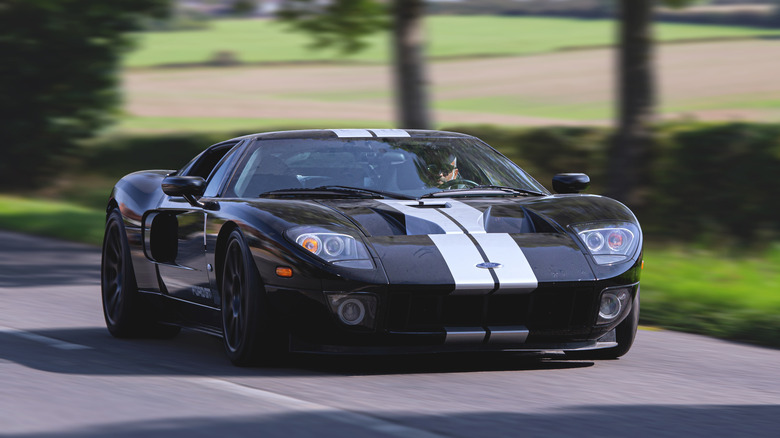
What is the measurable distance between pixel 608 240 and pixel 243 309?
1.75 meters

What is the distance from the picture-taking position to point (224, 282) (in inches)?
250

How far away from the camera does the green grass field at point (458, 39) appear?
47000 mm

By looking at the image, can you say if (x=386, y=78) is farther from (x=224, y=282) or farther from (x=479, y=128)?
(x=224, y=282)

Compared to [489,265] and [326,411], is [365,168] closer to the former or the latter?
[489,265]

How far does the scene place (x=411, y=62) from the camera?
1477 centimetres

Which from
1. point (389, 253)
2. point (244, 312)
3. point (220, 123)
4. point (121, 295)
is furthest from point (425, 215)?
Result: point (220, 123)

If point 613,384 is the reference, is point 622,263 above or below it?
above

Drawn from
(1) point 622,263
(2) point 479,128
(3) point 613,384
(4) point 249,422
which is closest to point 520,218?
(1) point 622,263

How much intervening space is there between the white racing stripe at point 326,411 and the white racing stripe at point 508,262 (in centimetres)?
111

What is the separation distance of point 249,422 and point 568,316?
71.0 inches

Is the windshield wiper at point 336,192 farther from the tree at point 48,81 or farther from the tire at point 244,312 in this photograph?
the tree at point 48,81

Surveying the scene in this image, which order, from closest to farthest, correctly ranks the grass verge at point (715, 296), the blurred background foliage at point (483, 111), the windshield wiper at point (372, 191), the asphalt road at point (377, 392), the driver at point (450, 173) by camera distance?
the asphalt road at point (377, 392) < the windshield wiper at point (372, 191) < the driver at point (450, 173) < the grass verge at point (715, 296) < the blurred background foliage at point (483, 111)

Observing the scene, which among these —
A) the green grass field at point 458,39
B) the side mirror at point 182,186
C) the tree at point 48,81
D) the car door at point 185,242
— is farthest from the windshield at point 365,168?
the green grass field at point 458,39

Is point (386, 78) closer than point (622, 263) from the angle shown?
No
